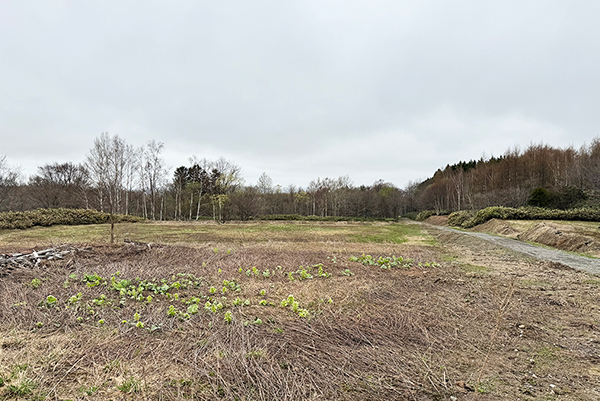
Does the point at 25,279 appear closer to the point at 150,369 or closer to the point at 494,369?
the point at 150,369

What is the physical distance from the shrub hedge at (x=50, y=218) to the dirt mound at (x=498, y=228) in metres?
31.3

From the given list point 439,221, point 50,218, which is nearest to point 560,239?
point 439,221

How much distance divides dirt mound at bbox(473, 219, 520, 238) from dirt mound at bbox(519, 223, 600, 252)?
1947 mm

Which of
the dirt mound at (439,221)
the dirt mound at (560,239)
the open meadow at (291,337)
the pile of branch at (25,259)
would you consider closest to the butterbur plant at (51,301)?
the open meadow at (291,337)

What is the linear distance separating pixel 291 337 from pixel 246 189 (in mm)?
44748

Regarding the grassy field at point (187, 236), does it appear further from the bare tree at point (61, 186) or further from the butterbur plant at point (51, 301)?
the bare tree at point (61, 186)

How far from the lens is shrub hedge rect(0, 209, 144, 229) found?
22.0 meters

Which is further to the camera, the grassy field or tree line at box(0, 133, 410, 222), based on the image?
tree line at box(0, 133, 410, 222)

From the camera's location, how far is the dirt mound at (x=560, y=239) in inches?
488

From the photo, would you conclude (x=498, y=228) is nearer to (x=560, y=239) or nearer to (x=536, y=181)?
(x=560, y=239)

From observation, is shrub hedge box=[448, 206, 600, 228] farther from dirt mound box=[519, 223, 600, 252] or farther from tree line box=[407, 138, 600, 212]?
dirt mound box=[519, 223, 600, 252]

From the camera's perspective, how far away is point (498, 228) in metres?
22.3

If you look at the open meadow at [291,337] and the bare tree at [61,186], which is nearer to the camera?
the open meadow at [291,337]

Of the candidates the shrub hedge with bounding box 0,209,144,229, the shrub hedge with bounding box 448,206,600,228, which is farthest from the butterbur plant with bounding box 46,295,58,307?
the shrub hedge with bounding box 448,206,600,228
